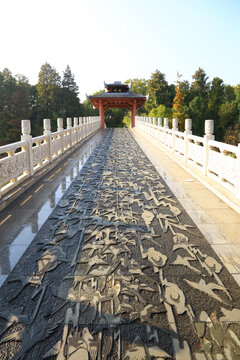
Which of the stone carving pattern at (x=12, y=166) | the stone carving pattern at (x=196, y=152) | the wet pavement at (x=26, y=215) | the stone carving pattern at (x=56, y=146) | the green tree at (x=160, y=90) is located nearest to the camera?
the wet pavement at (x=26, y=215)

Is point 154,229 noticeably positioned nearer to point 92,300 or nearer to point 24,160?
point 92,300

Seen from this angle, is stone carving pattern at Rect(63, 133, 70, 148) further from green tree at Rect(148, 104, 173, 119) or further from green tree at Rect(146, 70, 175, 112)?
green tree at Rect(146, 70, 175, 112)

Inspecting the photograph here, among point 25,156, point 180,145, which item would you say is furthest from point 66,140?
point 25,156

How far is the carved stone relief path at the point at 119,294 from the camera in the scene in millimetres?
2166

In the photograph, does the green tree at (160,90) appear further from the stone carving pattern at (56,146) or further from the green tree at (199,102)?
the stone carving pattern at (56,146)

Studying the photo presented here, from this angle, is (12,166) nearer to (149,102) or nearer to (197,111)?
(197,111)

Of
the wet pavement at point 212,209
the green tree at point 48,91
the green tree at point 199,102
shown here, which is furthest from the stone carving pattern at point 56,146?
the green tree at point 48,91

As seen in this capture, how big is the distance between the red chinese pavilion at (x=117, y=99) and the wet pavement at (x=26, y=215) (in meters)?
29.5

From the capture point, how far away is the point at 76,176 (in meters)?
8.07

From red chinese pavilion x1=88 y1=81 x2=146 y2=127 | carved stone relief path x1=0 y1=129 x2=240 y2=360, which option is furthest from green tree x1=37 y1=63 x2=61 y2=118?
carved stone relief path x1=0 y1=129 x2=240 y2=360

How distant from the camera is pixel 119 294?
2756mm

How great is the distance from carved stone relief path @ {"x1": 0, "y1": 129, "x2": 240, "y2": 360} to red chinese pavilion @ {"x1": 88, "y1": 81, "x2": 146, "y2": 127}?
109 feet

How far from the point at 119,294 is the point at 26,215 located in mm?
2791

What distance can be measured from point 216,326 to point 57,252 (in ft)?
6.55
